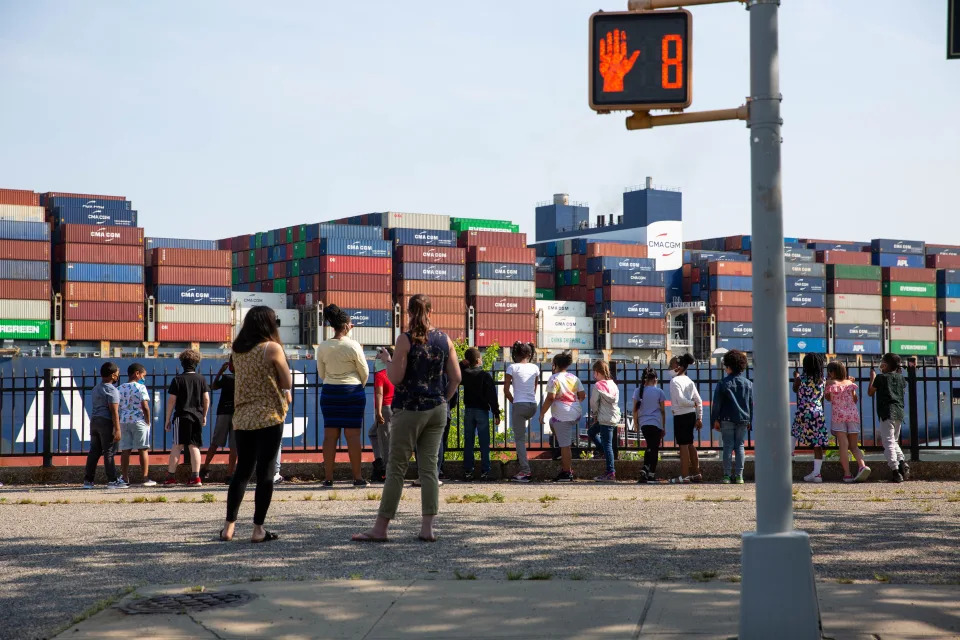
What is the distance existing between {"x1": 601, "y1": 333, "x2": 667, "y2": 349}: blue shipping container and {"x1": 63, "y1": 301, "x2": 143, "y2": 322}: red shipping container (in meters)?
39.4

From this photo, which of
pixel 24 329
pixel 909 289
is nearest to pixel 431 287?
pixel 24 329

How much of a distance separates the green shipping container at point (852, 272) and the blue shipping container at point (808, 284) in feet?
5.59

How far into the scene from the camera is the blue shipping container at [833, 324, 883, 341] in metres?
97.6

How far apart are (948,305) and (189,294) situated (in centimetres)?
7024

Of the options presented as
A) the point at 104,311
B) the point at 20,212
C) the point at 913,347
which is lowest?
the point at 913,347

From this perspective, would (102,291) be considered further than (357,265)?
No

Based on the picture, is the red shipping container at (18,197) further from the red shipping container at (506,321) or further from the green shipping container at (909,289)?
the green shipping container at (909,289)

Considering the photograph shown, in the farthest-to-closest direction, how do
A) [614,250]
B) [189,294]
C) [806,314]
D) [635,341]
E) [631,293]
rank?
[614,250] → [806,314] → [631,293] → [635,341] → [189,294]

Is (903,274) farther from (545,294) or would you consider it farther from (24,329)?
(24,329)

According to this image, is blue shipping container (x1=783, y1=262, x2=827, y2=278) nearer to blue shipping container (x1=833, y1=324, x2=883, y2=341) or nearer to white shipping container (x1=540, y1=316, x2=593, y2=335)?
blue shipping container (x1=833, y1=324, x2=883, y2=341)

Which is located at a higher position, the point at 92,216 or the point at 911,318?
the point at 92,216

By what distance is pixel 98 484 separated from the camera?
13.7m

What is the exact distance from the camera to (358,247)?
268 feet

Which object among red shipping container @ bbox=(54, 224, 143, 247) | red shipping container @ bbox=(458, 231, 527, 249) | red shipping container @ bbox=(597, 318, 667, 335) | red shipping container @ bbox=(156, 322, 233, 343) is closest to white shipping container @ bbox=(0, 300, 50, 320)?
red shipping container @ bbox=(54, 224, 143, 247)
